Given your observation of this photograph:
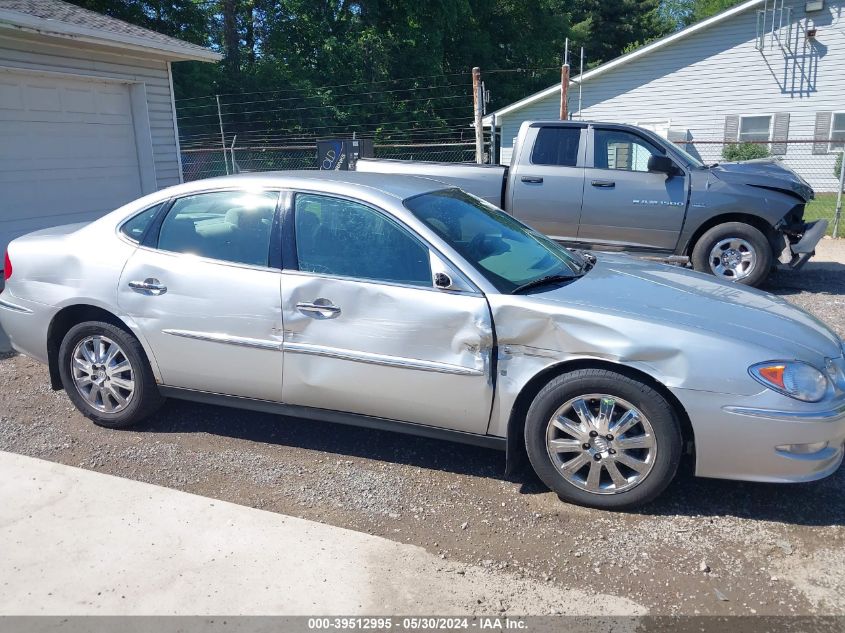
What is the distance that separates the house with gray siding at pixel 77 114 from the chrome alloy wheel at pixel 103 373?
5.20m

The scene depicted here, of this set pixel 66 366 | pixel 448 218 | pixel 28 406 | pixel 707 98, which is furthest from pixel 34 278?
pixel 707 98

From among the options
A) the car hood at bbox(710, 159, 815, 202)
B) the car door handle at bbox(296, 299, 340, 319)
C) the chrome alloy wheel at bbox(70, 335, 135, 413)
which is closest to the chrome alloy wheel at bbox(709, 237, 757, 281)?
the car hood at bbox(710, 159, 815, 202)

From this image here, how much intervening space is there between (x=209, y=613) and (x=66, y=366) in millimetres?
2398

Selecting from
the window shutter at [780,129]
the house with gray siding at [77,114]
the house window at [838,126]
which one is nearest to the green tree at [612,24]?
the window shutter at [780,129]

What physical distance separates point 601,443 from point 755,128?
844 inches

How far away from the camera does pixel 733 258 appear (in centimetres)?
816

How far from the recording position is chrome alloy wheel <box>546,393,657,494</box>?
3430mm

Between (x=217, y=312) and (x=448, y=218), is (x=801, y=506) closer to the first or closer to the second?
(x=448, y=218)

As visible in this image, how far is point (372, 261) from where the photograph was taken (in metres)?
3.92

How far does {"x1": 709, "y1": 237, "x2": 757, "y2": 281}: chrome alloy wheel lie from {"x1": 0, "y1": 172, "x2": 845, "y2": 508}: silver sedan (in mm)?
4000

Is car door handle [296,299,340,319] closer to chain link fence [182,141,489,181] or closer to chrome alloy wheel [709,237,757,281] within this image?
chrome alloy wheel [709,237,757,281]

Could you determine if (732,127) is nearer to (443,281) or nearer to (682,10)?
(443,281)

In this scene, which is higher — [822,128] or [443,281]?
[822,128]

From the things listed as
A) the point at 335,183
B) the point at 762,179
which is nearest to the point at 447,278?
the point at 335,183
